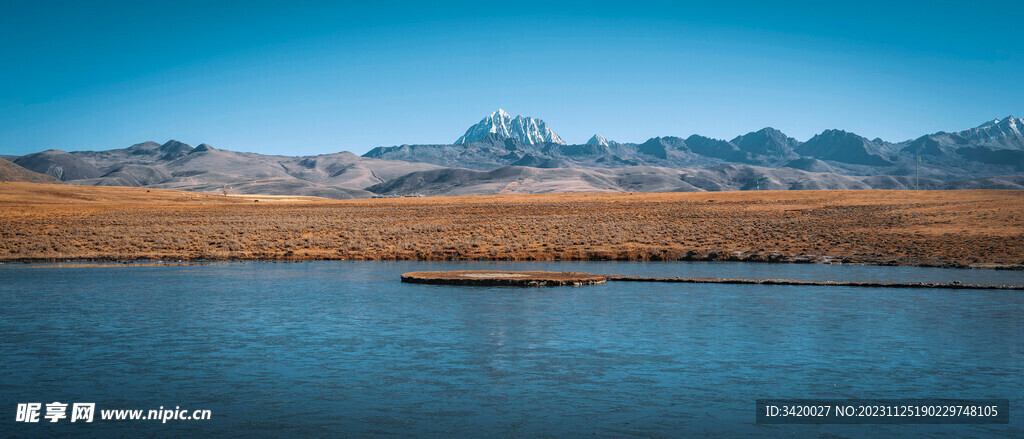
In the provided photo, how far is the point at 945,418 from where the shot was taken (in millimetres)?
11383

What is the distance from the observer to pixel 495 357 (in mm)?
15445

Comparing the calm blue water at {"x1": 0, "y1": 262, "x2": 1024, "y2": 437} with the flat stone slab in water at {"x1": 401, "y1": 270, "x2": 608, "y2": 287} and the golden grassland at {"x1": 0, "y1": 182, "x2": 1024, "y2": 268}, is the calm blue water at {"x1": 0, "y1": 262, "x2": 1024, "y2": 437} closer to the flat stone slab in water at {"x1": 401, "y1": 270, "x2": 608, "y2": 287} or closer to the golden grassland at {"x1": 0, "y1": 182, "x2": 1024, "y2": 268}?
the flat stone slab in water at {"x1": 401, "y1": 270, "x2": 608, "y2": 287}

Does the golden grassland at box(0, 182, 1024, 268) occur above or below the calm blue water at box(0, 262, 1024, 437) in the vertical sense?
above

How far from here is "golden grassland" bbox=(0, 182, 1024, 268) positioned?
43094 mm

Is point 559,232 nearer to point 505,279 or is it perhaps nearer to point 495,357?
point 505,279

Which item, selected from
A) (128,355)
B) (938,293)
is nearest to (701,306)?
(938,293)

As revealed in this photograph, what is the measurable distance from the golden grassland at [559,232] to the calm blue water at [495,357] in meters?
16.8

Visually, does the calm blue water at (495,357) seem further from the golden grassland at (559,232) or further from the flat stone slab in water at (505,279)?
the golden grassland at (559,232)

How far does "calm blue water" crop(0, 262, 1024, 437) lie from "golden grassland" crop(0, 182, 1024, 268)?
55.1ft

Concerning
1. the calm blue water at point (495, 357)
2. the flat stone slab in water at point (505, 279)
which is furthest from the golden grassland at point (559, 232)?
the calm blue water at point (495, 357)

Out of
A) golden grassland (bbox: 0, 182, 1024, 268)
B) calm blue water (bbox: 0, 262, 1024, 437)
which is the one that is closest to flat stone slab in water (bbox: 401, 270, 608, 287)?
calm blue water (bbox: 0, 262, 1024, 437)

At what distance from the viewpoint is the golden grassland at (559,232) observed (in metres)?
43.1

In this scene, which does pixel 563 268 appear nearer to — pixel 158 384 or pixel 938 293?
pixel 938 293

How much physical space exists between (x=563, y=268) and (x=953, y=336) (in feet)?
68.9
